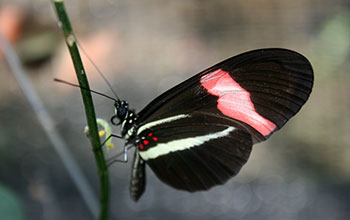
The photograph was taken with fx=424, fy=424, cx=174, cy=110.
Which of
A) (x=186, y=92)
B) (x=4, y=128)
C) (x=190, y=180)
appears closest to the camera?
(x=186, y=92)

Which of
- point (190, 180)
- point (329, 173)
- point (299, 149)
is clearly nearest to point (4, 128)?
point (190, 180)

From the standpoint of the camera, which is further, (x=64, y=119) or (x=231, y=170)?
(x=64, y=119)

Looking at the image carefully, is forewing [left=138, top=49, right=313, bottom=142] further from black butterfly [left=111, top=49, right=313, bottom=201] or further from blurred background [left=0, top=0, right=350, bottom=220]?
blurred background [left=0, top=0, right=350, bottom=220]

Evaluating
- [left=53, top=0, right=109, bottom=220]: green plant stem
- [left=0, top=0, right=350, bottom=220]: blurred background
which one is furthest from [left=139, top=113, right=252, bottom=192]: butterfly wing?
[left=0, top=0, right=350, bottom=220]: blurred background

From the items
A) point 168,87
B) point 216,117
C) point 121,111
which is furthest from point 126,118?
point 168,87

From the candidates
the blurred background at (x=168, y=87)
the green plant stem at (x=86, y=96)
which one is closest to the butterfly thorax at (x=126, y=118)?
the green plant stem at (x=86, y=96)

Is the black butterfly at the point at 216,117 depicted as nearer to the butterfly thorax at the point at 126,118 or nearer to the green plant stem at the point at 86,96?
the butterfly thorax at the point at 126,118

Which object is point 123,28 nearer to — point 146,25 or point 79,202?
point 146,25

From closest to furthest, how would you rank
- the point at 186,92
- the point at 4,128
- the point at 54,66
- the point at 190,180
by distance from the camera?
the point at 186,92, the point at 190,180, the point at 4,128, the point at 54,66
